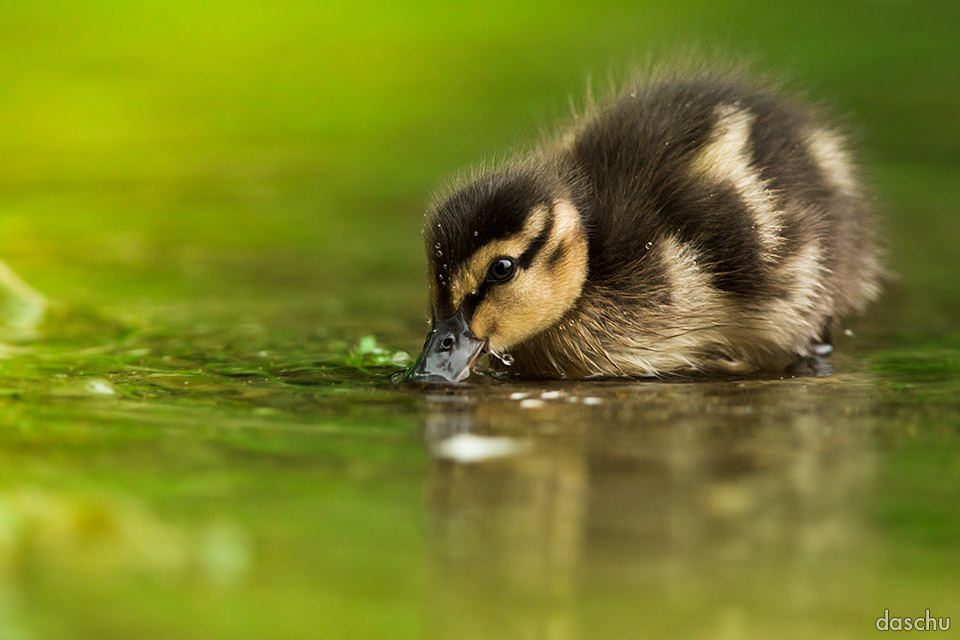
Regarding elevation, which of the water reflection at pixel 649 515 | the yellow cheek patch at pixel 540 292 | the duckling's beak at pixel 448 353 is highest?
the yellow cheek patch at pixel 540 292

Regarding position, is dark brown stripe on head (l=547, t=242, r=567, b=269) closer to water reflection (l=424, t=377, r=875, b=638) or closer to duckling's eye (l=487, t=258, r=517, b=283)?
duckling's eye (l=487, t=258, r=517, b=283)

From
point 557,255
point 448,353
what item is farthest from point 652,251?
point 448,353

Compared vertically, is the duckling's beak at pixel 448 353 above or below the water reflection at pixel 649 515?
above

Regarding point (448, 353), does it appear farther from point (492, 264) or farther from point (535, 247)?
point (535, 247)

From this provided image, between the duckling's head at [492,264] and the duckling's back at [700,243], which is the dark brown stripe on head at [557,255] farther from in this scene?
the duckling's back at [700,243]

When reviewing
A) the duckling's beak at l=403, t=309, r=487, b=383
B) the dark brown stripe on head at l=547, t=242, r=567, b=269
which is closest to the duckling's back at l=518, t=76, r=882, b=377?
the dark brown stripe on head at l=547, t=242, r=567, b=269

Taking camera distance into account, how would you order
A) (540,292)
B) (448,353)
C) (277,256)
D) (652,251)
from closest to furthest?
(448,353), (540,292), (652,251), (277,256)

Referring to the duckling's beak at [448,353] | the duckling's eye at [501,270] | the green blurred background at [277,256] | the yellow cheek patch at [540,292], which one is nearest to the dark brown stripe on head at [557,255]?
the yellow cheek patch at [540,292]

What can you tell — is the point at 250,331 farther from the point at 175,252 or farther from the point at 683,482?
the point at 683,482
